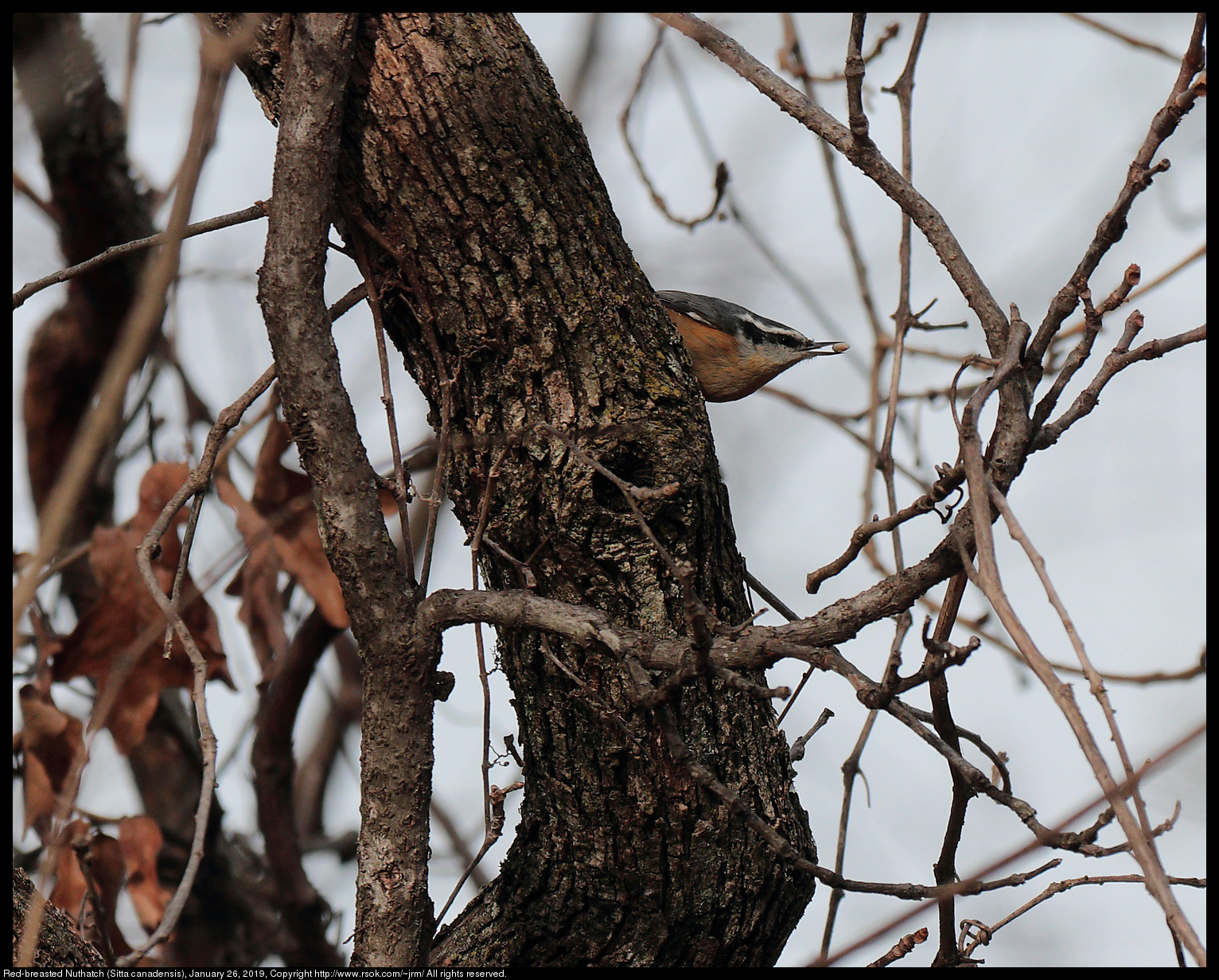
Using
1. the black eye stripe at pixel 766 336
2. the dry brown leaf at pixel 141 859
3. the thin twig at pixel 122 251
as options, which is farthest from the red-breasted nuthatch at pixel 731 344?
the dry brown leaf at pixel 141 859

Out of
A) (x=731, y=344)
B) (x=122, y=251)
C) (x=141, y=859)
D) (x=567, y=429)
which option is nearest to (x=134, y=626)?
(x=141, y=859)

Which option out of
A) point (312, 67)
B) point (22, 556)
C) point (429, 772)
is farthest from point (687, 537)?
point (22, 556)

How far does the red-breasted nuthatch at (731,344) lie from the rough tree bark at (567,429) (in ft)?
3.79

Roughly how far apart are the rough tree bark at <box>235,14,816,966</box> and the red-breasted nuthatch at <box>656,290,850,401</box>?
116 cm

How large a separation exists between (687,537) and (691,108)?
2.23 metres

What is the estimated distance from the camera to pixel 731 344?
125 inches

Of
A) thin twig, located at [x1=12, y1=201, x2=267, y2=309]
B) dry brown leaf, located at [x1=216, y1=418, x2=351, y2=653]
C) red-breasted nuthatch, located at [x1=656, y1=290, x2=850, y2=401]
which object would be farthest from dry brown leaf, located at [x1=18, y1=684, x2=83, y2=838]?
red-breasted nuthatch, located at [x1=656, y1=290, x2=850, y2=401]

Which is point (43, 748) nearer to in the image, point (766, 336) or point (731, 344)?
point (731, 344)

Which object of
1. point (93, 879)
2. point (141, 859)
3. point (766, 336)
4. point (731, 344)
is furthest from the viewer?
point (766, 336)

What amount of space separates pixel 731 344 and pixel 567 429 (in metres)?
1.46

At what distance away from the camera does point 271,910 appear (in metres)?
3.68

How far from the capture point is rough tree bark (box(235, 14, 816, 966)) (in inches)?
70.5

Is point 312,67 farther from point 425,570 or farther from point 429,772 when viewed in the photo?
point 429,772

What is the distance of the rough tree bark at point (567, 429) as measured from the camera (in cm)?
179
